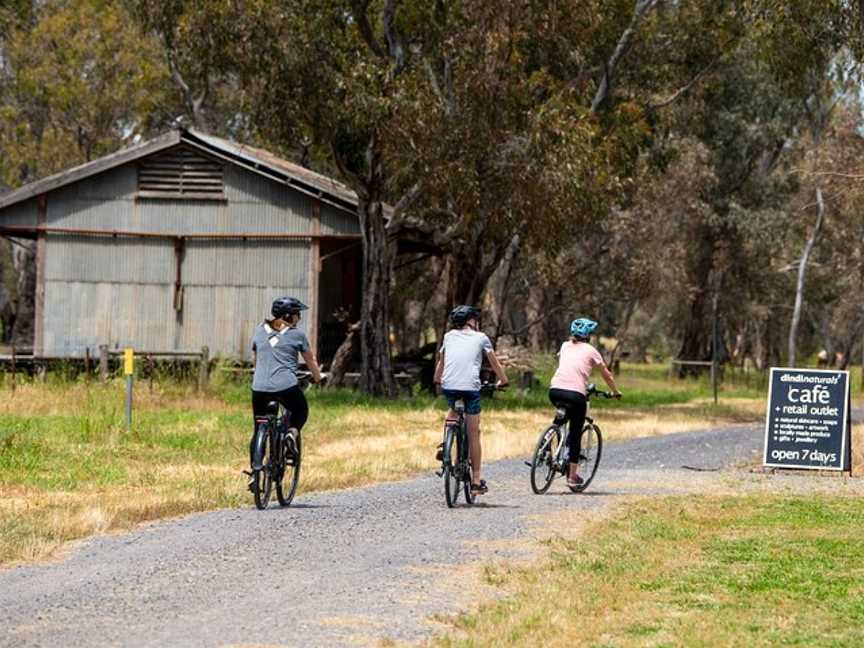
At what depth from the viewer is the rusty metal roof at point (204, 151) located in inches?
1543

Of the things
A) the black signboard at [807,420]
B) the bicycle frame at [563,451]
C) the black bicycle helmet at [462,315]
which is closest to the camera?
the black bicycle helmet at [462,315]

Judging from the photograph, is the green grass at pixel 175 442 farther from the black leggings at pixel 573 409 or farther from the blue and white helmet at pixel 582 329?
the blue and white helmet at pixel 582 329

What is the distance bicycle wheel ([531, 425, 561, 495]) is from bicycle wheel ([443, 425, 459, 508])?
56.0 inches

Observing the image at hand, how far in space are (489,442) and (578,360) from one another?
896 centimetres

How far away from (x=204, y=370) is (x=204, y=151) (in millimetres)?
6419

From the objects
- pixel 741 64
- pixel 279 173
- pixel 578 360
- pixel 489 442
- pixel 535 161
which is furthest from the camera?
pixel 741 64

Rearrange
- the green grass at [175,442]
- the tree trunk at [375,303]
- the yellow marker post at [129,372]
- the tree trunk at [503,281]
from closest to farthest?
1. the green grass at [175,442]
2. the yellow marker post at [129,372]
3. the tree trunk at [375,303]
4. the tree trunk at [503,281]

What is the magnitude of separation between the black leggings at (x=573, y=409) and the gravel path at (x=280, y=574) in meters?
0.54

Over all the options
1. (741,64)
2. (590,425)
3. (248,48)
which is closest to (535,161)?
(248,48)

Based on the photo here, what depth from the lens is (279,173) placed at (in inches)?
1548

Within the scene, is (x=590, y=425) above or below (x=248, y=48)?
below

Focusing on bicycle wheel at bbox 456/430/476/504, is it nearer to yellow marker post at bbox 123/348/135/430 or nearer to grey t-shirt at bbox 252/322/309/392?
grey t-shirt at bbox 252/322/309/392

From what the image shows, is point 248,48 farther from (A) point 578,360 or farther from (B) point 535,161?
(A) point 578,360

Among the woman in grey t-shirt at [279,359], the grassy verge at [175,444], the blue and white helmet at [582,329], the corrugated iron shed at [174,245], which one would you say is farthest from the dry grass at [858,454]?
the corrugated iron shed at [174,245]
